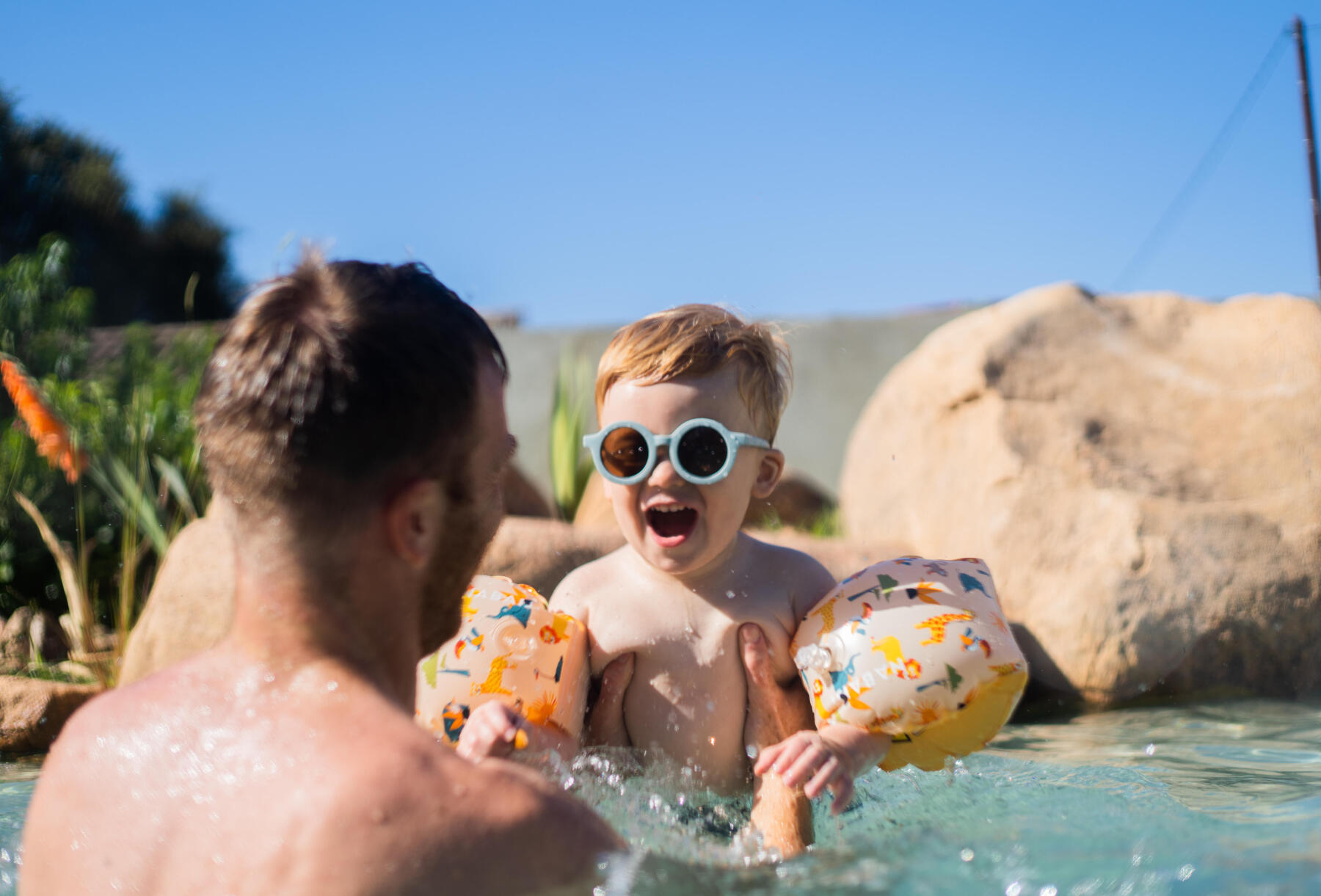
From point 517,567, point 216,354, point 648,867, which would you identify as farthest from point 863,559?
point 216,354

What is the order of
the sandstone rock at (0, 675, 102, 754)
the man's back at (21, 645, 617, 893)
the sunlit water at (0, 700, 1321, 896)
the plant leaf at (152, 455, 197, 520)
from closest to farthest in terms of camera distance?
1. the man's back at (21, 645, 617, 893)
2. the sunlit water at (0, 700, 1321, 896)
3. the sandstone rock at (0, 675, 102, 754)
4. the plant leaf at (152, 455, 197, 520)

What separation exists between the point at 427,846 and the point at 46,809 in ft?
2.26

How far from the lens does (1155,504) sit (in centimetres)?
512

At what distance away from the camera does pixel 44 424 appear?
466 cm

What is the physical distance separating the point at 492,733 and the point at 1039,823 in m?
1.37

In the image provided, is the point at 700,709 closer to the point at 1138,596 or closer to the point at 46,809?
the point at 46,809

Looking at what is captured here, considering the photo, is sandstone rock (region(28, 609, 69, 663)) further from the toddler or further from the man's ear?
the man's ear

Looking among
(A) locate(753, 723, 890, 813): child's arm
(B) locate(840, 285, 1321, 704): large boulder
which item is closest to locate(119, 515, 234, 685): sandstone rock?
(A) locate(753, 723, 890, 813): child's arm

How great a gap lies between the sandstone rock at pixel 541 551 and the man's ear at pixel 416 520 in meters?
3.36

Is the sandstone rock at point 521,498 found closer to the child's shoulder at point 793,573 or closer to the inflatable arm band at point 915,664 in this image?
the child's shoulder at point 793,573

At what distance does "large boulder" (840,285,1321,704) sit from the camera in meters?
4.92

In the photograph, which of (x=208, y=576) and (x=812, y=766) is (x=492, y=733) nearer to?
(x=812, y=766)

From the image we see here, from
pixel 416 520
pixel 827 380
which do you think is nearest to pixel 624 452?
pixel 416 520

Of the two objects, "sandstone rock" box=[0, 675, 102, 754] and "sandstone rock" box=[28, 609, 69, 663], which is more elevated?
"sandstone rock" box=[0, 675, 102, 754]
